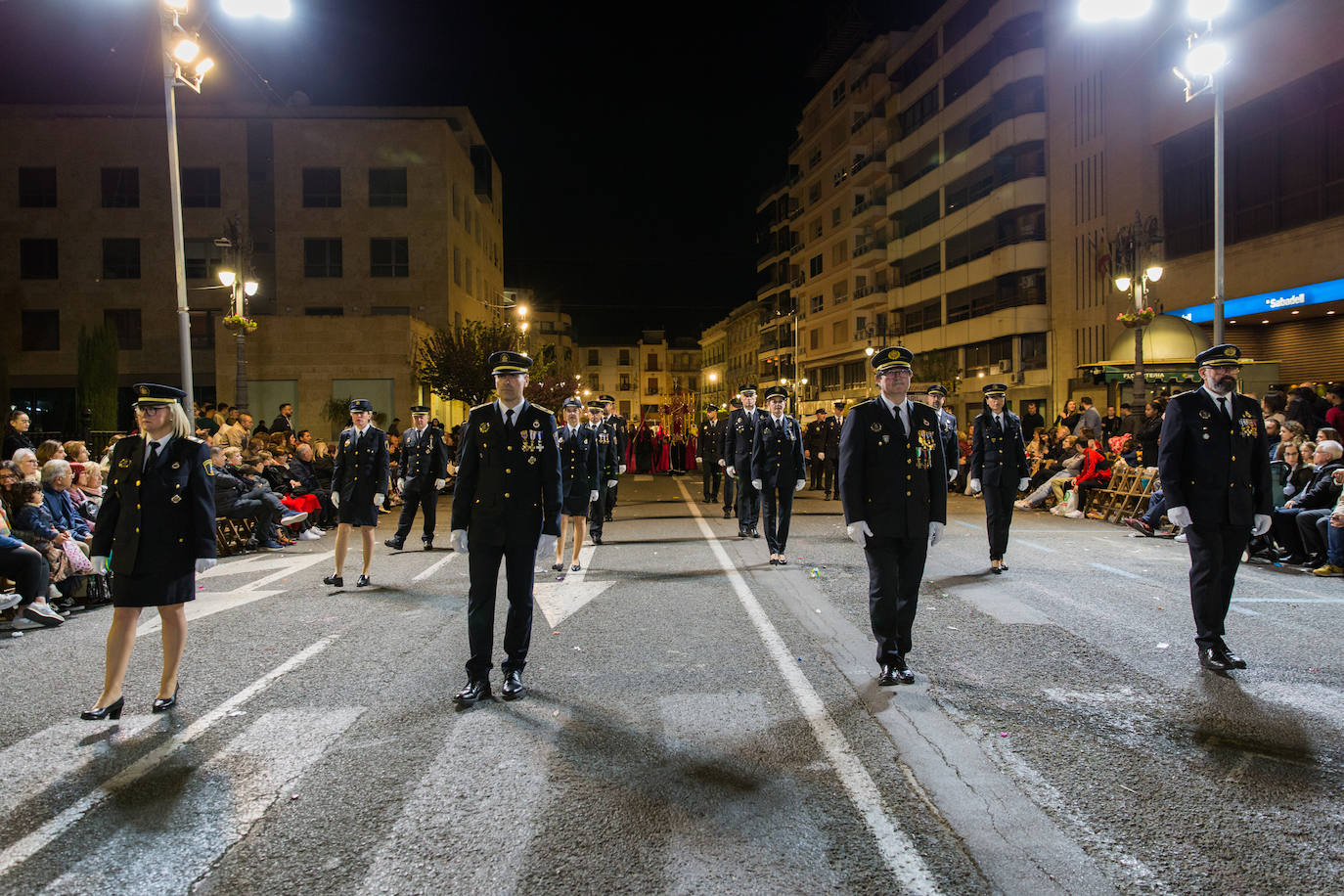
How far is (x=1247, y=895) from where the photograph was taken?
3.07m

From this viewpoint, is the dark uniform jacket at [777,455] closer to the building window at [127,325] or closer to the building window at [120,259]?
the building window at [127,325]

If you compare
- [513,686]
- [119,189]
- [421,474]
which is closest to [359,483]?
[421,474]

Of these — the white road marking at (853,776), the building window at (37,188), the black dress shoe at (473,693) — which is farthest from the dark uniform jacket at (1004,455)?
the building window at (37,188)

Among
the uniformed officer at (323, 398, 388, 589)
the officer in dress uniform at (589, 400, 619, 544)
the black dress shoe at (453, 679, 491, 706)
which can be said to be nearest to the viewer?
the black dress shoe at (453, 679, 491, 706)

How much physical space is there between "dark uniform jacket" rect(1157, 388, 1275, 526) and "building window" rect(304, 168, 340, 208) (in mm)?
43107

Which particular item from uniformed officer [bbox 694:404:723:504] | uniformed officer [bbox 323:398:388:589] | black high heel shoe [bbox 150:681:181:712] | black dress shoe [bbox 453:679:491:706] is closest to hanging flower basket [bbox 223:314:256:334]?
uniformed officer [bbox 694:404:723:504]

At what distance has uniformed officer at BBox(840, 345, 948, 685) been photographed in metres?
5.85

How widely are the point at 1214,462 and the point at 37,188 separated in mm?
50914

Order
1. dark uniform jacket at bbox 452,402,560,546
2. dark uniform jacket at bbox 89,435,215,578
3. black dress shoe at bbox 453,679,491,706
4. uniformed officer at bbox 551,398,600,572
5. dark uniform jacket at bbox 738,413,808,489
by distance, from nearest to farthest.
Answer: dark uniform jacket at bbox 89,435,215,578 → black dress shoe at bbox 453,679,491,706 → dark uniform jacket at bbox 452,402,560,546 → uniformed officer at bbox 551,398,600,572 → dark uniform jacket at bbox 738,413,808,489

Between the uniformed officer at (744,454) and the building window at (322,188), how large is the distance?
1409 inches

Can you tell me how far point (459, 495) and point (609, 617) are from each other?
8.39ft

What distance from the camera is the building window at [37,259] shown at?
138 feet

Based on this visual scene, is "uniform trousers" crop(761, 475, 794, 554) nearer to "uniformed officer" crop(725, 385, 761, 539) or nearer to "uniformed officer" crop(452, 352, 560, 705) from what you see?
"uniformed officer" crop(725, 385, 761, 539)

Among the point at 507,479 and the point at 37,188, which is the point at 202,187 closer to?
the point at 37,188
